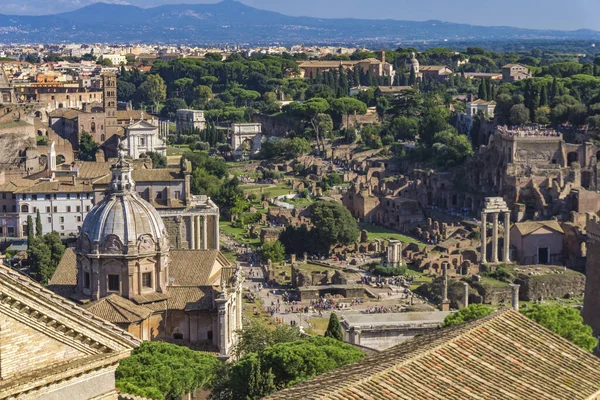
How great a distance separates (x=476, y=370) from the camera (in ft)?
40.1

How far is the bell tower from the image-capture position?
258 ft

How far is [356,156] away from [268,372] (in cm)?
6139

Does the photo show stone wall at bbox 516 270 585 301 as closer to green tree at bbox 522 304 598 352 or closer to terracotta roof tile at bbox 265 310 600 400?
green tree at bbox 522 304 598 352

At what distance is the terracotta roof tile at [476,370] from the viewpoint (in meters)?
11.5

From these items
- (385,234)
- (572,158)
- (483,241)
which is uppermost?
(572,158)

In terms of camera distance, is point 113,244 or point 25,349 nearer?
point 25,349

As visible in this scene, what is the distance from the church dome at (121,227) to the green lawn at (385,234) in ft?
88.4

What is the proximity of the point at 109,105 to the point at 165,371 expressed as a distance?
59338 mm

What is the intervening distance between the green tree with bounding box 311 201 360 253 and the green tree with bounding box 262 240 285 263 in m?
2.20

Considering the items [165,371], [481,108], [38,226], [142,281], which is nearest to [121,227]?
[142,281]

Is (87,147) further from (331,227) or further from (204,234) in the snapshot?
(204,234)

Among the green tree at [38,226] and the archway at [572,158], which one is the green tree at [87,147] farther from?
the archway at [572,158]

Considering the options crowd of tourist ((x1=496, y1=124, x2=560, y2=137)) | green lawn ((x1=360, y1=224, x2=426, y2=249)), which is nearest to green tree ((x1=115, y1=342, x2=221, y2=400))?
green lawn ((x1=360, y1=224, x2=426, y2=249))

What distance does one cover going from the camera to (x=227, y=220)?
6128 centimetres
